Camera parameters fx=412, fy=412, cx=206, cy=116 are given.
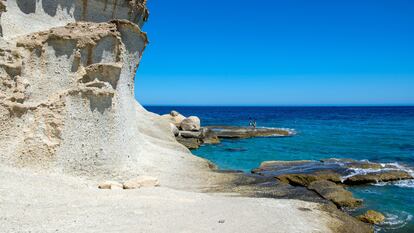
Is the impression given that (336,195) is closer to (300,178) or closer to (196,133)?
(300,178)

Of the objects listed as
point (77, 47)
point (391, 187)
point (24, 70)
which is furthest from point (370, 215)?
point (24, 70)

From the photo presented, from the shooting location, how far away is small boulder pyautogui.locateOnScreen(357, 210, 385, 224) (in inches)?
645

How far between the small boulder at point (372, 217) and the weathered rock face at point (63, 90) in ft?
33.0

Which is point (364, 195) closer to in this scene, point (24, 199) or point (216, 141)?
point (24, 199)

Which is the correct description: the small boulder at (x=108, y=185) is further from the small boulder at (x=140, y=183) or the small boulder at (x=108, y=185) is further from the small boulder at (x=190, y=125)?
the small boulder at (x=190, y=125)

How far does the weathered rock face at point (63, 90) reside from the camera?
53.8ft

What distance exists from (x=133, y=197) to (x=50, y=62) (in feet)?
24.2

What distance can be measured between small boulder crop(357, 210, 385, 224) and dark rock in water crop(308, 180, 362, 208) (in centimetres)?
148

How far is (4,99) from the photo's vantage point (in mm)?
16062

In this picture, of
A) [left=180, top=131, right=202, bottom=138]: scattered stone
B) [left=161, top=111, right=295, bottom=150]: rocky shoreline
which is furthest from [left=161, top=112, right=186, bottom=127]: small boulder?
[left=180, top=131, right=202, bottom=138]: scattered stone

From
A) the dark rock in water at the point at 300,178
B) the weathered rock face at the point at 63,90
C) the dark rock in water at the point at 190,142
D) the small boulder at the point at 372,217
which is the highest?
the weathered rock face at the point at 63,90

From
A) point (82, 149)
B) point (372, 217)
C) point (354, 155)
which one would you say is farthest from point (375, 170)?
point (82, 149)

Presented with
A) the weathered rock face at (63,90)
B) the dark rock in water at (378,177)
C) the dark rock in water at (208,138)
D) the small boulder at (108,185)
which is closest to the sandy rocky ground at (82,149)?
the weathered rock face at (63,90)

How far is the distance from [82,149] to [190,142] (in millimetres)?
26143
